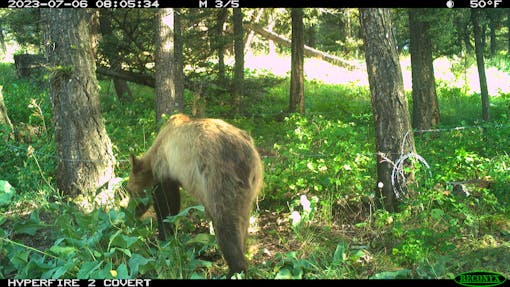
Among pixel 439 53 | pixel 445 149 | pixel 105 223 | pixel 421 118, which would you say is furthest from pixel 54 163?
pixel 439 53

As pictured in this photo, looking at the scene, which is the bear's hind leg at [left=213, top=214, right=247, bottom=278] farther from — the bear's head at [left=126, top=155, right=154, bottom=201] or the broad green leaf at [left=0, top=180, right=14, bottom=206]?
the broad green leaf at [left=0, top=180, right=14, bottom=206]

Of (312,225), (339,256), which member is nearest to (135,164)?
(312,225)

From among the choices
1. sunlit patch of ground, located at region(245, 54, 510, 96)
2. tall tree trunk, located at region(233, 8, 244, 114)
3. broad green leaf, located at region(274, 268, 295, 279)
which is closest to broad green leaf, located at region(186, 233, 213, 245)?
broad green leaf, located at region(274, 268, 295, 279)

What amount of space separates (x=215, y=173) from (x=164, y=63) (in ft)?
21.0

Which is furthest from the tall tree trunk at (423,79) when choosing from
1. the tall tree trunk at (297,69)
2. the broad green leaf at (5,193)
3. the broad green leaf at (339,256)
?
the broad green leaf at (5,193)

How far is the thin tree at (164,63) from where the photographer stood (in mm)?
10289

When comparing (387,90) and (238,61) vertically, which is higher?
(238,61)

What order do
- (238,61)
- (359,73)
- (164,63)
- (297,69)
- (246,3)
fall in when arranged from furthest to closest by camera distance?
(359,73), (297,69), (238,61), (246,3), (164,63)

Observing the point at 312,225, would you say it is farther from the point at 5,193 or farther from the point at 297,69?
the point at 297,69

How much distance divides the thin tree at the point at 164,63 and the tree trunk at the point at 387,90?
5.36 meters

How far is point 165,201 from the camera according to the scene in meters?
5.80

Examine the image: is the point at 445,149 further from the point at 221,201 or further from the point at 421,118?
the point at 221,201

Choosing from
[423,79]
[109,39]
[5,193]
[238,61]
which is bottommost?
[5,193]

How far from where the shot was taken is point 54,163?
313 inches
